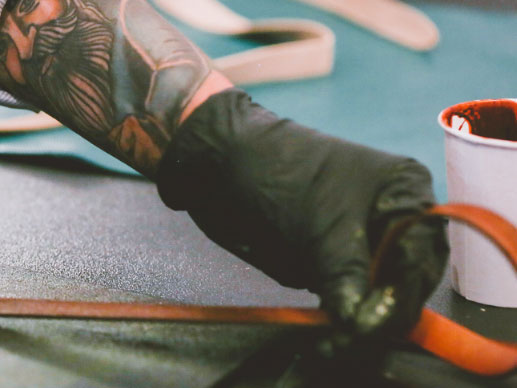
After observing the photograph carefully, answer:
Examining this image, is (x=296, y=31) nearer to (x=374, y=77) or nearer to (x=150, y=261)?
(x=374, y=77)

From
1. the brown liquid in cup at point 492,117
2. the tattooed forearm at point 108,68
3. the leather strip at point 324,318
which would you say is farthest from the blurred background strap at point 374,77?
the leather strip at point 324,318

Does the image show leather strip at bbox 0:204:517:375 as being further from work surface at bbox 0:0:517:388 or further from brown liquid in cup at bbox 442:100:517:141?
brown liquid in cup at bbox 442:100:517:141

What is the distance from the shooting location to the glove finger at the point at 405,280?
1.85 ft

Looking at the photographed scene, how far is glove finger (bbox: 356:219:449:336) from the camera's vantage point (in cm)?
56

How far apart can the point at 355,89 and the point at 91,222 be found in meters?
1.10

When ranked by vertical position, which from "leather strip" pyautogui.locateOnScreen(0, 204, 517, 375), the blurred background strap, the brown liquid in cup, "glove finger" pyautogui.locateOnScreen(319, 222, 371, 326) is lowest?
the blurred background strap

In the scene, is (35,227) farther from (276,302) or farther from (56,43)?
(276,302)

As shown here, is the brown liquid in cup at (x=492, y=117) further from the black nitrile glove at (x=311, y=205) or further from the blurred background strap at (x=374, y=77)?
the blurred background strap at (x=374, y=77)

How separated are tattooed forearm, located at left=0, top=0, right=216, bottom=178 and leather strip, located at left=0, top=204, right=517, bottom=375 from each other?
19cm

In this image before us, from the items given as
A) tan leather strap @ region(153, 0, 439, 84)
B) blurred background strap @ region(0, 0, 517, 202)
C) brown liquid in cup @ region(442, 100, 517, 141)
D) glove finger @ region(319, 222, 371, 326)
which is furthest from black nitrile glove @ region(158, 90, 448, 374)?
tan leather strap @ region(153, 0, 439, 84)

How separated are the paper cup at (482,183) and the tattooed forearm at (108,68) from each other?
34 centimetres

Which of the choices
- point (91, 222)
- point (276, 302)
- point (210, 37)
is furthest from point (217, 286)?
point (210, 37)

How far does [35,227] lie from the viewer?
105 cm

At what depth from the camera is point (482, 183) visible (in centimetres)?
77
